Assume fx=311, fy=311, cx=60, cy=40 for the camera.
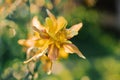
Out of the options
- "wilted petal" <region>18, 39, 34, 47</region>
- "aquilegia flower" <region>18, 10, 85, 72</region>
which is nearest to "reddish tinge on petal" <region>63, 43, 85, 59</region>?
"aquilegia flower" <region>18, 10, 85, 72</region>

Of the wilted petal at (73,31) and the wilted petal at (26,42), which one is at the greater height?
the wilted petal at (73,31)

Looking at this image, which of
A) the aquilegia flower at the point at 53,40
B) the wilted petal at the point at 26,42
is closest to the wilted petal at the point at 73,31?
the aquilegia flower at the point at 53,40

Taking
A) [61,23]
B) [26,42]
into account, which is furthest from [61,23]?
[26,42]

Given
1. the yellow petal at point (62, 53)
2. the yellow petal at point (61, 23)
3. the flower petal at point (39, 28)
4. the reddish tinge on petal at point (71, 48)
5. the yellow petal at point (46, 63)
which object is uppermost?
the yellow petal at point (61, 23)

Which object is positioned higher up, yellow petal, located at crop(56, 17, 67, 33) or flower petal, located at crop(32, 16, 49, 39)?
yellow petal, located at crop(56, 17, 67, 33)

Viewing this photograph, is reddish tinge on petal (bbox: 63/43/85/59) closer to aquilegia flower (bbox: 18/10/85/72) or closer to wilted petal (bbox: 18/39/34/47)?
aquilegia flower (bbox: 18/10/85/72)

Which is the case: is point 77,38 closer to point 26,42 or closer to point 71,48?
point 71,48

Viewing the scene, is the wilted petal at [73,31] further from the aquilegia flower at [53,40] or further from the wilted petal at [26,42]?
the wilted petal at [26,42]
